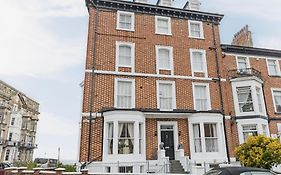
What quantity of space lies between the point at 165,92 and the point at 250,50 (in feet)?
32.5

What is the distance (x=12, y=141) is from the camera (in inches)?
2058

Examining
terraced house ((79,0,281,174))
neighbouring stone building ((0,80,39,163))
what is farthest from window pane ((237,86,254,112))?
neighbouring stone building ((0,80,39,163))

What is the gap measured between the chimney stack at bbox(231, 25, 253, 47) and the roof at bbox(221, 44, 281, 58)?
4.38 feet

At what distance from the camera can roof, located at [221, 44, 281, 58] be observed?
2162cm

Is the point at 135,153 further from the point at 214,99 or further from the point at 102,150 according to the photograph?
the point at 214,99

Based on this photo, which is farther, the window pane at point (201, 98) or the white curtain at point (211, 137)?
the window pane at point (201, 98)

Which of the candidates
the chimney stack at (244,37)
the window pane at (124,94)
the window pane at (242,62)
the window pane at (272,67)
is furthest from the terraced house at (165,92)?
the chimney stack at (244,37)

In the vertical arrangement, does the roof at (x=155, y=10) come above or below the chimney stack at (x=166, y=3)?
below

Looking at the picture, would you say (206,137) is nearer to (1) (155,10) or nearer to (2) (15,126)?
(1) (155,10)

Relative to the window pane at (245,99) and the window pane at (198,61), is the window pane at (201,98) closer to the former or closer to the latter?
the window pane at (198,61)

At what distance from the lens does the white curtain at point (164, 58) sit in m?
19.2

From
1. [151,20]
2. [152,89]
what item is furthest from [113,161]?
[151,20]

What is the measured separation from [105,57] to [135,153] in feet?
24.2

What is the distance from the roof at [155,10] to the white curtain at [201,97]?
21.3ft
